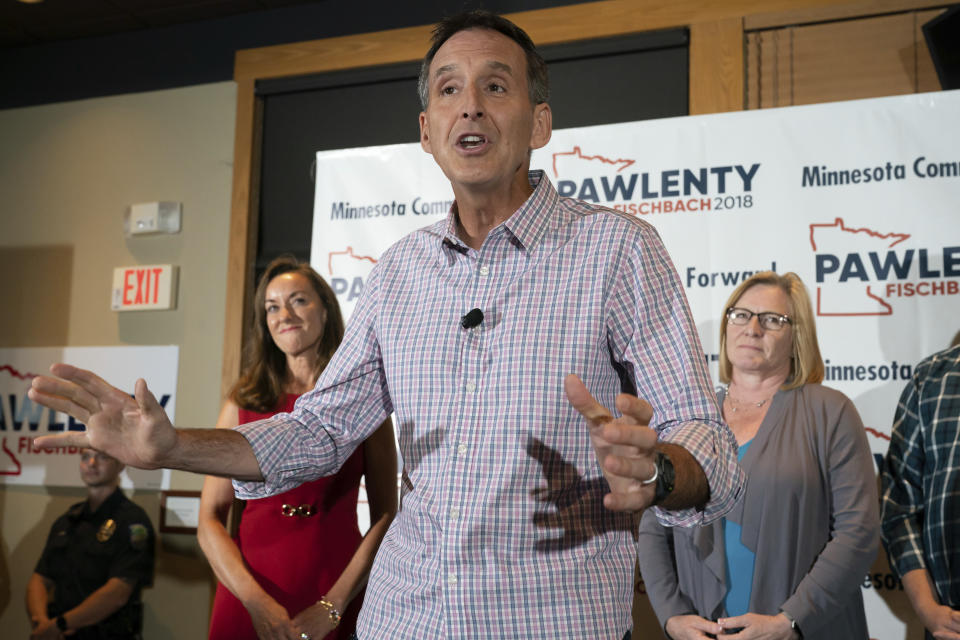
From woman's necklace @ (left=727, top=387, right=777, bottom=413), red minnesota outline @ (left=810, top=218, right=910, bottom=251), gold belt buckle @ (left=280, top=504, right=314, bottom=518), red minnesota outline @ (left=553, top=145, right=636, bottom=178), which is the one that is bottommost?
gold belt buckle @ (left=280, top=504, right=314, bottom=518)

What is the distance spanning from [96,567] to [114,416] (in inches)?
120

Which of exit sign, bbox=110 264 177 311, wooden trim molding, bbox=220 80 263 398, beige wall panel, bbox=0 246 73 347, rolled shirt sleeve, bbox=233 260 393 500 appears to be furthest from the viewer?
beige wall panel, bbox=0 246 73 347

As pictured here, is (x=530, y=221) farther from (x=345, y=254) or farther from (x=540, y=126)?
(x=345, y=254)

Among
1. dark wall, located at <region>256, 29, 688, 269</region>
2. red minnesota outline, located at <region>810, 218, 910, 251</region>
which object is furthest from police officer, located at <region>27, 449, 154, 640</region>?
red minnesota outline, located at <region>810, 218, 910, 251</region>

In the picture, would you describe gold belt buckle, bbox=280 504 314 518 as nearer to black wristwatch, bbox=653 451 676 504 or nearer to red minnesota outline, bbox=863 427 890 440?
black wristwatch, bbox=653 451 676 504

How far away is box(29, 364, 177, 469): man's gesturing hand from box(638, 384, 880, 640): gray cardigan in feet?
5.60

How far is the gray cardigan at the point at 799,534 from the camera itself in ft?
7.41

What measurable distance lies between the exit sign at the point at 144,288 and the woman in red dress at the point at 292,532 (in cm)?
190

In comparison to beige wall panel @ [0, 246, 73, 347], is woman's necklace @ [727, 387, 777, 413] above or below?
below

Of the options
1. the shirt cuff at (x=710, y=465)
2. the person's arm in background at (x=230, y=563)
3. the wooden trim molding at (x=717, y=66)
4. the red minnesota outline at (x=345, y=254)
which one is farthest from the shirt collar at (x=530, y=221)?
the wooden trim molding at (x=717, y=66)

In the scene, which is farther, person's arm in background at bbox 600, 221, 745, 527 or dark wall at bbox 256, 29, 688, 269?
dark wall at bbox 256, 29, 688, 269

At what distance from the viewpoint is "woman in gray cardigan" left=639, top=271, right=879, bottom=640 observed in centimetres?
225

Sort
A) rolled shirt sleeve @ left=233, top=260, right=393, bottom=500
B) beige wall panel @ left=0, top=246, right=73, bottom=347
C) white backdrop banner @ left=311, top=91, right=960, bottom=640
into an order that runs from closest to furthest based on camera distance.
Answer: rolled shirt sleeve @ left=233, top=260, right=393, bottom=500, white backdrop banner @ left=311, top=91, right=960, bottom=640, beige wall panel @ left=0, top=246, right=73, bottom=347

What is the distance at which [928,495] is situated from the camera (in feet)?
7.77
